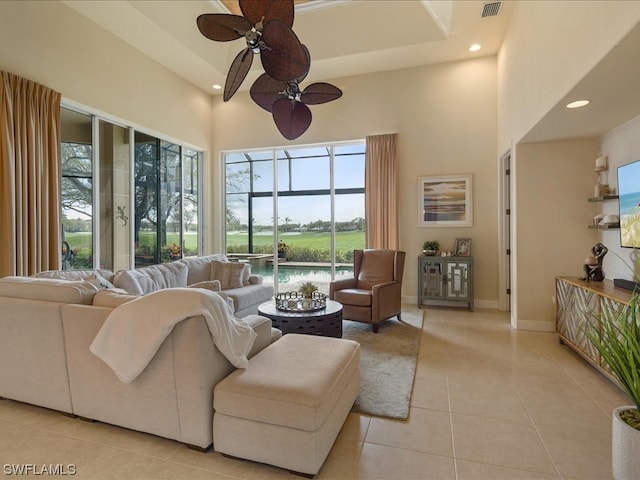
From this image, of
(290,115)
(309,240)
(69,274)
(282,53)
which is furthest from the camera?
(309,240)

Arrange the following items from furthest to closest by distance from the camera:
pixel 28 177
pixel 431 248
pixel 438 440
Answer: pixel 431 248
pixel 28 177
pixel 438 440

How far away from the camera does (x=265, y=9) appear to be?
81.4 inches

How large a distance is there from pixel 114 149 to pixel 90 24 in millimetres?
1496

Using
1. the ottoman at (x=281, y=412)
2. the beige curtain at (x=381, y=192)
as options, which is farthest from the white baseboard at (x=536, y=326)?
the ottoman at (x=281, y=412)

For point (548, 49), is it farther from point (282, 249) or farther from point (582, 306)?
point (282, 249)

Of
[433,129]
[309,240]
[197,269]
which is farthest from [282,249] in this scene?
[433,129]

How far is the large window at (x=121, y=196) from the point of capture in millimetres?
4145

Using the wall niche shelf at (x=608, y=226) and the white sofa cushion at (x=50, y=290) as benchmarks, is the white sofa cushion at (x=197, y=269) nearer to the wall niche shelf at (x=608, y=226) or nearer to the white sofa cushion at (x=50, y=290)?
the white sofa cushion at (x=50, y=290)

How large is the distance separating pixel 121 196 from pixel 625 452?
557 cm

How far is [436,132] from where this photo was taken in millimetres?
5441

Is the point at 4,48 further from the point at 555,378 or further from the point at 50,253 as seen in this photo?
the point at 555,378

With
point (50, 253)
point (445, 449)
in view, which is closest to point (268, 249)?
point (50, 253)

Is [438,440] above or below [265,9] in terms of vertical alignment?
below

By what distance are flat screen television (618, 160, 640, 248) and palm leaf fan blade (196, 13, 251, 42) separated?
A: 3281mm
